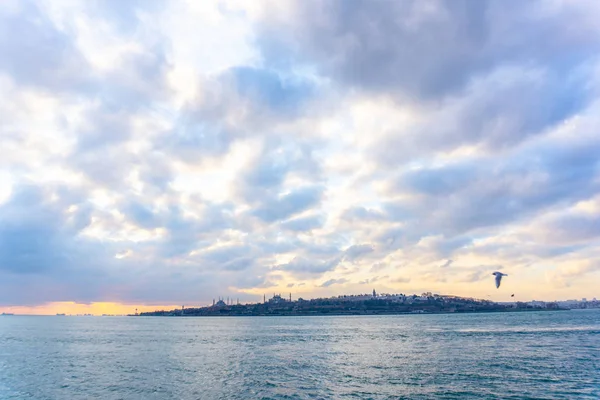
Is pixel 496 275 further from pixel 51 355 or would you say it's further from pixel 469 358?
pixel 51 355

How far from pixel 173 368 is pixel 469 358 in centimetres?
4656

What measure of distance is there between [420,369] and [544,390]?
17.5 meters

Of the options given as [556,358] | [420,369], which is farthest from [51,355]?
[556,358]

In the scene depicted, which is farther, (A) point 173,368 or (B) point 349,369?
(A) point 173,368

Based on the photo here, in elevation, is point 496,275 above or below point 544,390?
above

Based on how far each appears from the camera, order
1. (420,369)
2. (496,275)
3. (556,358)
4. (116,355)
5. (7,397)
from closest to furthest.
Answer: (7,397) < (420,369) < (556,358) < (496,275) < (116,355)

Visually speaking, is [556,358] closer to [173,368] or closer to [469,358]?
[469,358]

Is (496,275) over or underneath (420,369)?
over

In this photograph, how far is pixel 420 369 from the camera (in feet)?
204

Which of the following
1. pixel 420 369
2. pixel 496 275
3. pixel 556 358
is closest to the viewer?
pixel 420 369

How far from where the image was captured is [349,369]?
212 ft

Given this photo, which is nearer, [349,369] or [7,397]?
[7,397]

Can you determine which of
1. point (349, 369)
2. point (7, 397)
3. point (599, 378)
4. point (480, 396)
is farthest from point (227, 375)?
point (599, 378)

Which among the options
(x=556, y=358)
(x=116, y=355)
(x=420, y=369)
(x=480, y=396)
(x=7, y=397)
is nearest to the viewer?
(x=480, y=396)
